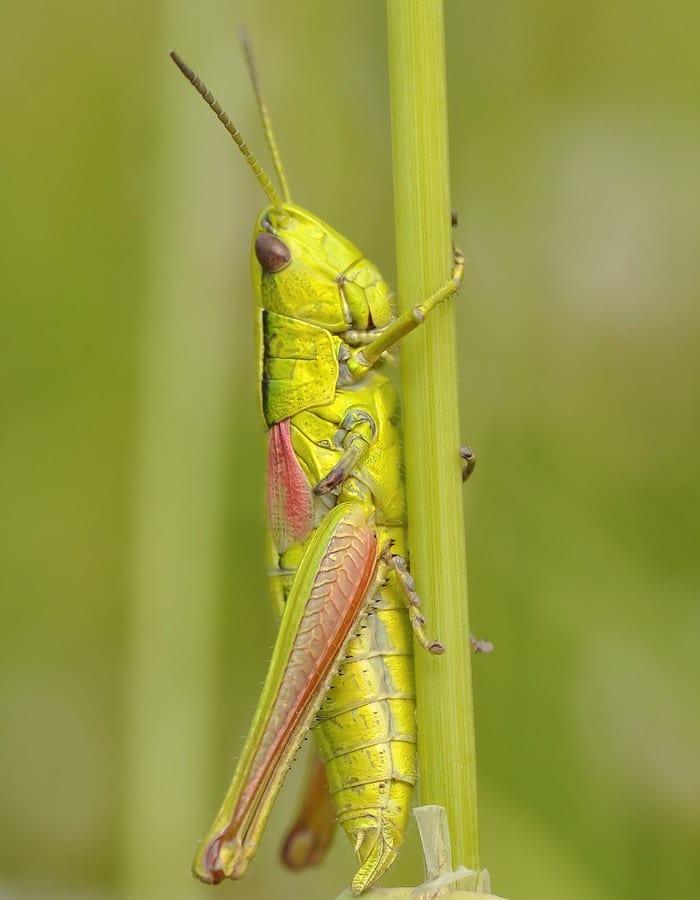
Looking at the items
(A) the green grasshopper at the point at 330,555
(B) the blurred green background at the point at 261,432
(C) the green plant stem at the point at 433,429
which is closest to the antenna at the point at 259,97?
(A) the green grasshopper at the point at 330,555

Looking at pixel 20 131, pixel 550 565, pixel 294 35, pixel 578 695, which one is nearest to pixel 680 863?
pixel 578 695

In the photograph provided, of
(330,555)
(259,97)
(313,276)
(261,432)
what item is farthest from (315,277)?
(261,432)

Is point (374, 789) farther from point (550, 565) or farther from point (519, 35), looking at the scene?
point (519, 35)

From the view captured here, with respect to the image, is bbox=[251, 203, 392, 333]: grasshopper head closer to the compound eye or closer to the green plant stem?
the compound eye

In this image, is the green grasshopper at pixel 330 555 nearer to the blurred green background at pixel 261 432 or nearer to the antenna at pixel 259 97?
the antenna at pixel 259 97

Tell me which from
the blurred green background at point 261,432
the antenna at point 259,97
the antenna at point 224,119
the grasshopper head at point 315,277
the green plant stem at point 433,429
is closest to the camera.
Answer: the green plant stem at point 433,429

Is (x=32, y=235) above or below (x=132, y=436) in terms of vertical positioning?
above

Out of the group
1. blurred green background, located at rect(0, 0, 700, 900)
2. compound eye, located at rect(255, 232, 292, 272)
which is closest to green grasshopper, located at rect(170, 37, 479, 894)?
compound eye, located at rect(255, 232, 292, 272)
